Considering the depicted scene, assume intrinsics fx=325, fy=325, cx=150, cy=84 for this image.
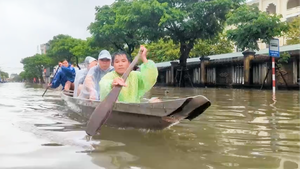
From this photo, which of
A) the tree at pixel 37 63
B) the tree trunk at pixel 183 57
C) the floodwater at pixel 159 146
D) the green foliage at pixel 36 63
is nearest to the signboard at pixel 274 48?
the floodwater at pixel 159 146

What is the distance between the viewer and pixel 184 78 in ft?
74.6

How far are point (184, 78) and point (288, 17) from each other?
14.6 metres

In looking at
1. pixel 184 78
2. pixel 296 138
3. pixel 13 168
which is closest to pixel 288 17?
pixel 184 78

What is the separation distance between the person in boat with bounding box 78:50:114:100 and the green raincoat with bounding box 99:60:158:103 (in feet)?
3.08

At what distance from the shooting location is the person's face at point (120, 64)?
4.52 metres

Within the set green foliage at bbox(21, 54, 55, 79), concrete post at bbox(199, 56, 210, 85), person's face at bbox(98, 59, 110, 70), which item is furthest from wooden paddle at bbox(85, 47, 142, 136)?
green foliage at bbox(21, 54, 55, 79)

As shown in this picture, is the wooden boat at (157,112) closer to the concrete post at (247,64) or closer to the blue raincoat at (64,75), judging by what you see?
the blue raincoat at (64,75)

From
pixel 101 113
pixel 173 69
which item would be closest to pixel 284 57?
pixel 173 69

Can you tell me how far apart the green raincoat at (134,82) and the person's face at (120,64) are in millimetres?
75

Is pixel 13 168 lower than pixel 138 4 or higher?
lower

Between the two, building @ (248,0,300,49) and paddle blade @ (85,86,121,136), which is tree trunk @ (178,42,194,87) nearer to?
building @ (248,0,300,49)

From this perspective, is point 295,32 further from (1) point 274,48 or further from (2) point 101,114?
(2) point 101,114

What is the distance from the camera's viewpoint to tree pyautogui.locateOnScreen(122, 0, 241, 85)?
18.3 meters

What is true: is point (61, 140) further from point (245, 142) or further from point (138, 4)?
point (138, 4)
